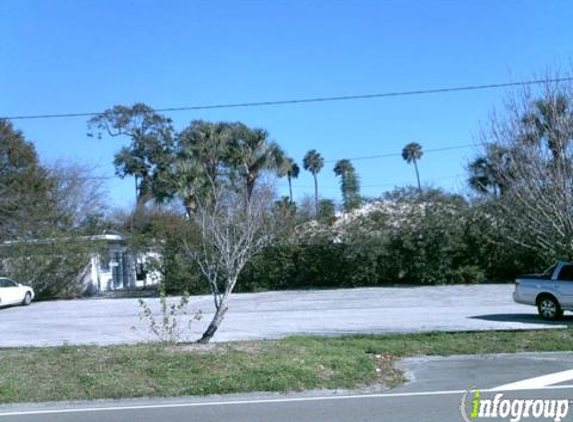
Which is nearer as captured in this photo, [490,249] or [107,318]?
[107,318]

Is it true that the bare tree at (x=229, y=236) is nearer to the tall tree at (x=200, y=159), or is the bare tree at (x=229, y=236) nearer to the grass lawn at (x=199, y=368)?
the grass lawn at (x=199, y=368)

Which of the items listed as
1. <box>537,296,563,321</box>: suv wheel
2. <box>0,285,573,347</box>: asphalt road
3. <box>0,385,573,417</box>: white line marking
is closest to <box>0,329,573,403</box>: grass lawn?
<box>0,385,573,417</box>: white line marking

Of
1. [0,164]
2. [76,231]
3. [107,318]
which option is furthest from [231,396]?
[0,164]

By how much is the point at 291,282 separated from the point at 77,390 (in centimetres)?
2510

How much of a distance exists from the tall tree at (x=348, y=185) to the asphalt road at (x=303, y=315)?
5.47 metres

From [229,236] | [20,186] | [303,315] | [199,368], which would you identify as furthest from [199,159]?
[199,368]

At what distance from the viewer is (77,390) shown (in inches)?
356

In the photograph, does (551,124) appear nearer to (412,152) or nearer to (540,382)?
(540,382)

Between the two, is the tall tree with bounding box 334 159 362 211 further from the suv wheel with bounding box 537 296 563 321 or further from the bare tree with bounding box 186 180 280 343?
the bare tree with bounding box 186 180 280 343

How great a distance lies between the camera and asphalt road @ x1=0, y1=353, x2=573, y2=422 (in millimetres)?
7430

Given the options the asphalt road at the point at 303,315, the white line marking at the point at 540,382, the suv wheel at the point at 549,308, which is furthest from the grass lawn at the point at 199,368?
the suv wheel at the point at 549,308

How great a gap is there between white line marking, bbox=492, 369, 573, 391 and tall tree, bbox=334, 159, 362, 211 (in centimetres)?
2466

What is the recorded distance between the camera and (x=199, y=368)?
9812 millimetres

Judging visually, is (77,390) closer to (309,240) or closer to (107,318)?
(107,318)
